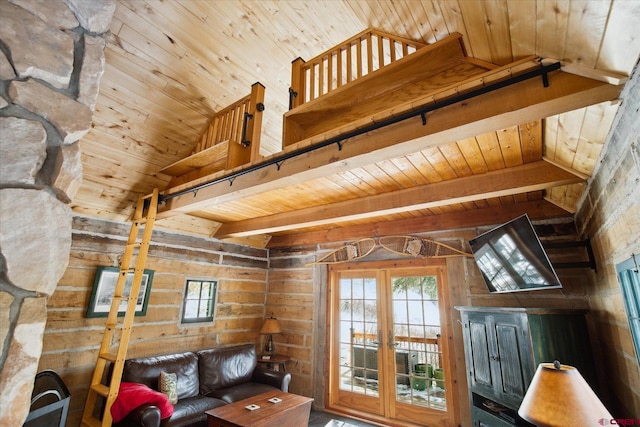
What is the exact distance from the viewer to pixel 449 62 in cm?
196

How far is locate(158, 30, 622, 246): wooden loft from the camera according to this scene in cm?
148

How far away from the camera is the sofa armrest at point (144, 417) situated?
8.92 feet

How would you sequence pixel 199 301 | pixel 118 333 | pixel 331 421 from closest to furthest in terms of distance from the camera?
pixel 118 333 < pixel 331 421 < pixel 199 301

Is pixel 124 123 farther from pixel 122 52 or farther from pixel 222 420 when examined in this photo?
pixel 222 420

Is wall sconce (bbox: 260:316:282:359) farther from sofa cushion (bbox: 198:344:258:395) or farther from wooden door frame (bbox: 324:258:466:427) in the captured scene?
wooden door frame (bbox: 324:258:466:427)

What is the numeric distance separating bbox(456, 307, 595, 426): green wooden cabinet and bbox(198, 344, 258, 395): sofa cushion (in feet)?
9.92

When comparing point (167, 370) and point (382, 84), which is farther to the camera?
point (167, 370)

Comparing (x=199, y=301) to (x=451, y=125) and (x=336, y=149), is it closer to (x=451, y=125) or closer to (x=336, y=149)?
(x=336, y=149)

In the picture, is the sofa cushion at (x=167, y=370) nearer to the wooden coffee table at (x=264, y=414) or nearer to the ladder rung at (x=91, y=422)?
the ladder rung at (x=91, y=422)

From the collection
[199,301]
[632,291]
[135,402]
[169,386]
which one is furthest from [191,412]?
[632,291]

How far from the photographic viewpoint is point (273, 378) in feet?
14.0

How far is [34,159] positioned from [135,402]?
278cm

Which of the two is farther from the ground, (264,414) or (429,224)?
(429,224)

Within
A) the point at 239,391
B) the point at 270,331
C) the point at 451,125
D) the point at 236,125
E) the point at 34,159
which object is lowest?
the point at 239,391
